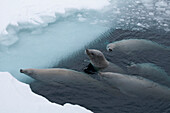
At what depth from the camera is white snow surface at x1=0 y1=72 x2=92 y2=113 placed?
3.84 meters

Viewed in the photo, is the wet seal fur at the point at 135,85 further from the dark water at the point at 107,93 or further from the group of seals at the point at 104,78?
the dark water at the point at 107,93

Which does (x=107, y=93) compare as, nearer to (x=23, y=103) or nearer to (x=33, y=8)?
(x=23, y=103)

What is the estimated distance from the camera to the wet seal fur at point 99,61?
5406 millimetres

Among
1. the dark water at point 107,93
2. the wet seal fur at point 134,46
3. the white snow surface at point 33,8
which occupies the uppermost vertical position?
the white snow surface at point 33,8

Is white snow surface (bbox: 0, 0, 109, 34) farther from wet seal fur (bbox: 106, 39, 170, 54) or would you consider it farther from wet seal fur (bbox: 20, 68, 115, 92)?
wet seal fur (bbox: 106, 39, 170, 54)

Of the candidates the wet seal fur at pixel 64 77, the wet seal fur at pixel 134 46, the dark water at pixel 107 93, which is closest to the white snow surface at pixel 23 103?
the dark water at pixel 107 93

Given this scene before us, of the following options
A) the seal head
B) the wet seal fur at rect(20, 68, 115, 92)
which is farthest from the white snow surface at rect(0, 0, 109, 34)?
the seal head

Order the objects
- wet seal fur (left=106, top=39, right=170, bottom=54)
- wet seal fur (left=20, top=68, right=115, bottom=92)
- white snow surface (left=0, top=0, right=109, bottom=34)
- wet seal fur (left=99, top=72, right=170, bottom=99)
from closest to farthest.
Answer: wet seal fur (left=99, top=72, right=170, bottom=99) < wet seal fur (left=20, top=68, right=115, bottom=92) < wet seal fur (left=106, top=39, right=170, bottom=54) < white snow surface (left=0, top=0, right=109, bottom=34)

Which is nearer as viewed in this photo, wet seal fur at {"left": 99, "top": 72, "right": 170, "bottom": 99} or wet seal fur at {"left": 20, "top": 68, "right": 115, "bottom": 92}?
wet seal fur at {"left": 99, "top": 72, "right": 170, "bottom": 99}

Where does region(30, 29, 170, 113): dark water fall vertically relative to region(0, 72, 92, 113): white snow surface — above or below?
below

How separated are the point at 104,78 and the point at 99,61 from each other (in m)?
0.54

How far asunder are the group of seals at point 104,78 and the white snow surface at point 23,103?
0.77m

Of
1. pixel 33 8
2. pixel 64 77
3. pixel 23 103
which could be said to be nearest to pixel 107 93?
pixel 64 77

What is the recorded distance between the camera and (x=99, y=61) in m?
5.52
